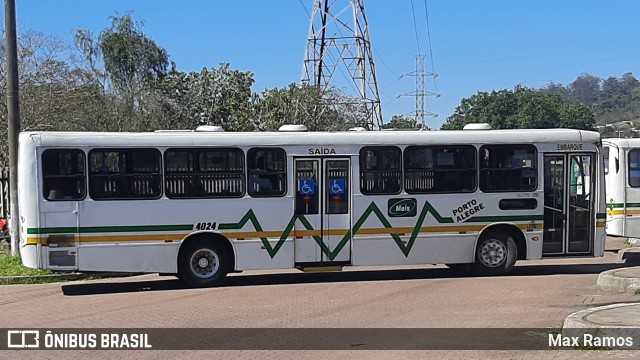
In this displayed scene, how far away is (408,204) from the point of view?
51.3 feet

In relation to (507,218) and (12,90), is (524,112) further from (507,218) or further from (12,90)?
(12,90)

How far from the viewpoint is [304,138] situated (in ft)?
50.4

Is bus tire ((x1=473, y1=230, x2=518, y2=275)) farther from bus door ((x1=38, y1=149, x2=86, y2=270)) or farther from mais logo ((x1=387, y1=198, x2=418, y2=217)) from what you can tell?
bus door ((x1=38, y1=149, x2=86, y2=270))

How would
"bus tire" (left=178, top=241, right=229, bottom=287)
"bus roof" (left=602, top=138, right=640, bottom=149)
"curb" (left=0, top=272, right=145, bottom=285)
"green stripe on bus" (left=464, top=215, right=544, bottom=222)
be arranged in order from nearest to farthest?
1. "bus tire" (left=178, top=241, right=229, bottom=287)
2. "green stripe on bus" (left=464, top=215, right=544, bottom=222)
3. "curb" (left=0, top=272, right=145, bottom=285)
4. "bus roof" (left=602, top=138, right=640, bottom=149)

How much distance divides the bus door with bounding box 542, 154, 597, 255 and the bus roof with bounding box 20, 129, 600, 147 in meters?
0.49

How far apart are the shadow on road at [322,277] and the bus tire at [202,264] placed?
0.97ft

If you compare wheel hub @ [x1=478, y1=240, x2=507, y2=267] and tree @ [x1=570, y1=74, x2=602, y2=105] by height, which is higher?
tree @ [x1=570, y1=74, x2=602, y2=105]

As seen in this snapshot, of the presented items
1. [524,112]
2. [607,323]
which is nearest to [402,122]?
[524,112]

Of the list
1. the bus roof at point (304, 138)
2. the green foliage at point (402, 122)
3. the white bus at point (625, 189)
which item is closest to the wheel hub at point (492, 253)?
the bus roof at point (304, 138)

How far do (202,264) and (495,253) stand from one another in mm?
5743

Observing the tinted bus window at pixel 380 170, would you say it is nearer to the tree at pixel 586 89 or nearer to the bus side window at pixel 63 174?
the bus side window at pixel 63 174

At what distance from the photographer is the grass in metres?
16.5

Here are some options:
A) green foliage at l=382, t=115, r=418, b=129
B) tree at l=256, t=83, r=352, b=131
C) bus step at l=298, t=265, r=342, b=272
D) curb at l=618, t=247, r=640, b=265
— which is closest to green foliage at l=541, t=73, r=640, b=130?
green foliage at l=382, t=115, r=418, b=129

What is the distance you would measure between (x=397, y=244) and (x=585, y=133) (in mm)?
4467
